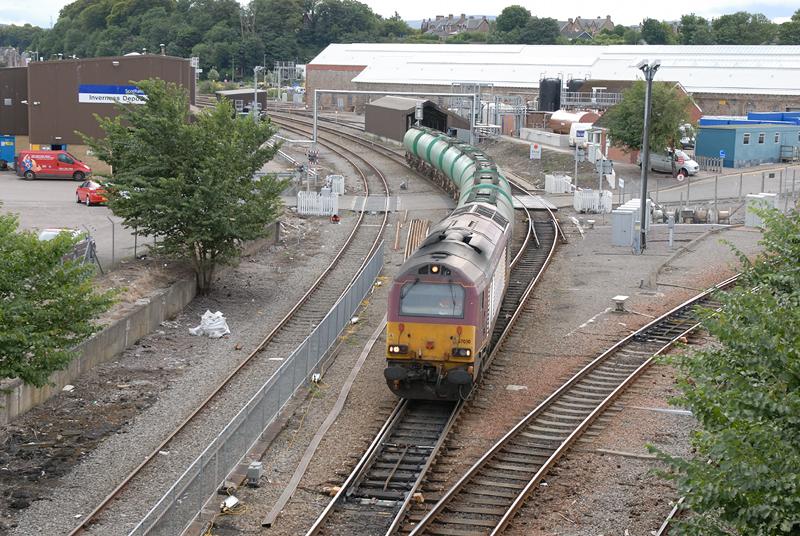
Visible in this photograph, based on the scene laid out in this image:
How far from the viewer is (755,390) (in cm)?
949

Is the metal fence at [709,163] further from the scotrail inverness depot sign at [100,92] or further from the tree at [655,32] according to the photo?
the tree at [655,32]

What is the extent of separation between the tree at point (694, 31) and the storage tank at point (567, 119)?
73.9 m

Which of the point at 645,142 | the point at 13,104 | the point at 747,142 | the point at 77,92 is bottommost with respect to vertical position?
the point at 747,142

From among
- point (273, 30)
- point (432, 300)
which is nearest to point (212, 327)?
point (432, 300)

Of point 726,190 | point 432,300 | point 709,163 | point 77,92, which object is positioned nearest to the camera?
point 432,300

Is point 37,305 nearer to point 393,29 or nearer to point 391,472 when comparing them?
point 391,472

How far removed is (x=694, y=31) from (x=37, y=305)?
138m

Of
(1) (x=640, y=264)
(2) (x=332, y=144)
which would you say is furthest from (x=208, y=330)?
(2) (x=332, y=144)

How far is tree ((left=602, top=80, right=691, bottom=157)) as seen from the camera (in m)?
56.1

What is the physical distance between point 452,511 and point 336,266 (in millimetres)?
19464

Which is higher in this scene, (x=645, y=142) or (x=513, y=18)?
(x=513, y=18)

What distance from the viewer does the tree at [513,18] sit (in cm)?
15900

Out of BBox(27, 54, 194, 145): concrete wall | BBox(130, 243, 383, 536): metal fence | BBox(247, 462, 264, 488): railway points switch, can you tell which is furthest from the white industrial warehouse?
BBox(247, 462, 264, 488): railway points switch

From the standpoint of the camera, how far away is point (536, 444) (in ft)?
60.7
